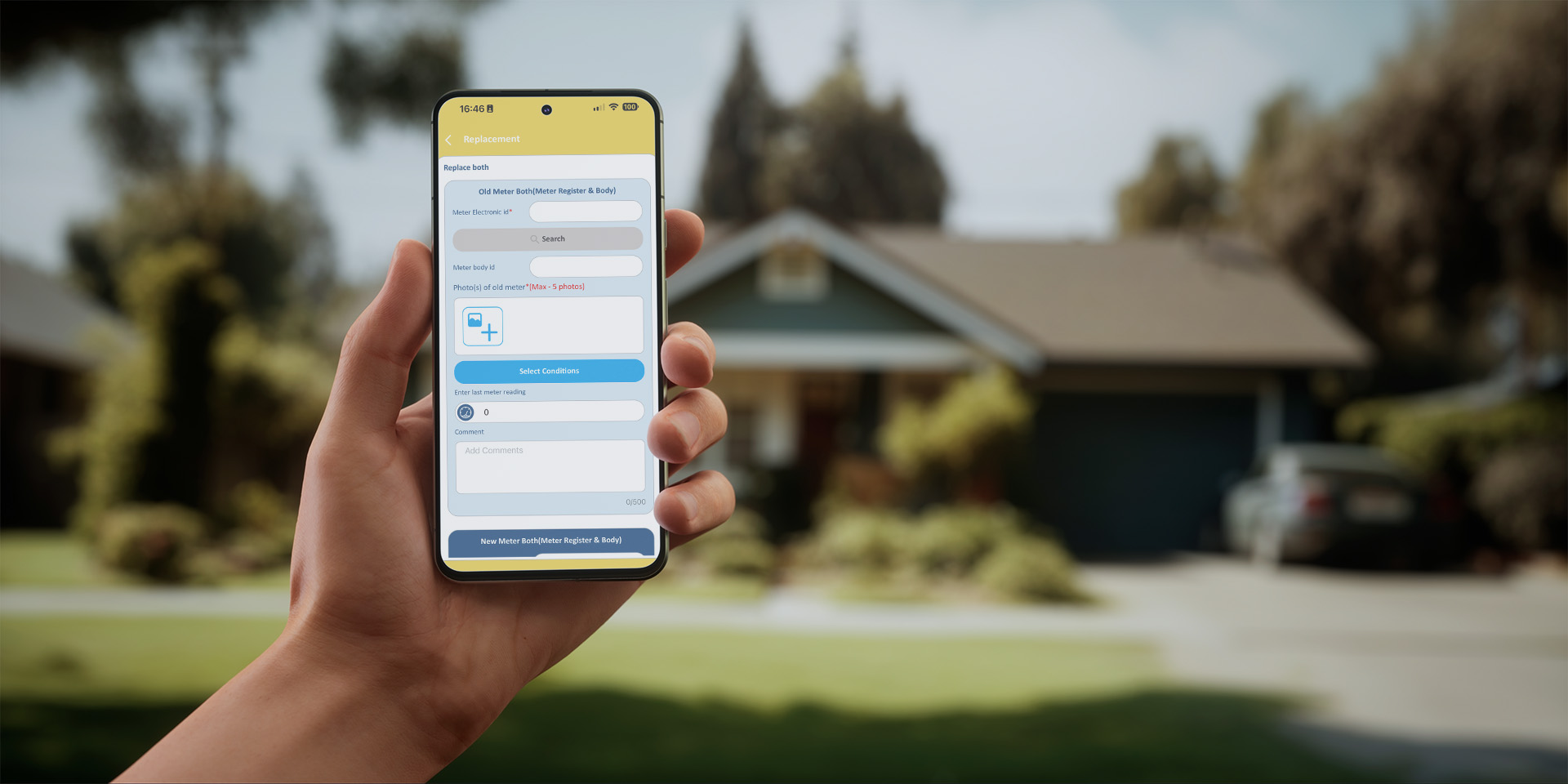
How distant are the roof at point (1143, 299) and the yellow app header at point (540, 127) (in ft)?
42.8

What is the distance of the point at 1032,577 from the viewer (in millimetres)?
10078

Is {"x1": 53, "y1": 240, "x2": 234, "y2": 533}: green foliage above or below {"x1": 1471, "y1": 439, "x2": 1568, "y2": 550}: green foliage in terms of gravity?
above

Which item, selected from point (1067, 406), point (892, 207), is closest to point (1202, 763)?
point (1067, 406)

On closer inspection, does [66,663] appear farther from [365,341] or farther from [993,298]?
[993,298]

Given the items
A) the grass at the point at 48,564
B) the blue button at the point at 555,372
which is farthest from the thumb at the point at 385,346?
the grass at the point at 48,564

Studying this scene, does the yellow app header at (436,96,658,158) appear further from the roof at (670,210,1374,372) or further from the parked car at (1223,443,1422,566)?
the roof at (670,210,1374,372)

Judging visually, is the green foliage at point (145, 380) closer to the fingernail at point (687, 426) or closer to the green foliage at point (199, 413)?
the green foliage at point (199, 413)

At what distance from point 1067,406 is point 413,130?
10.4 metres

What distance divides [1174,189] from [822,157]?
866 centimetres

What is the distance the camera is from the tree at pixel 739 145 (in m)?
29.8

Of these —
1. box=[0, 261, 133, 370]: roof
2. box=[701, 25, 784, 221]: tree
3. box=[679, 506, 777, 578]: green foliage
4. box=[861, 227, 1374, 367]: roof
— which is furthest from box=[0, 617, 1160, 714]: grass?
box=[701, 25, 784, 221]: tree

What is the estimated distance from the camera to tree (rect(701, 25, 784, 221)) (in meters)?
29.8

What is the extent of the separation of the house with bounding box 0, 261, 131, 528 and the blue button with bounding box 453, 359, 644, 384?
639 inches

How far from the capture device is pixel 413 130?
5.95m
